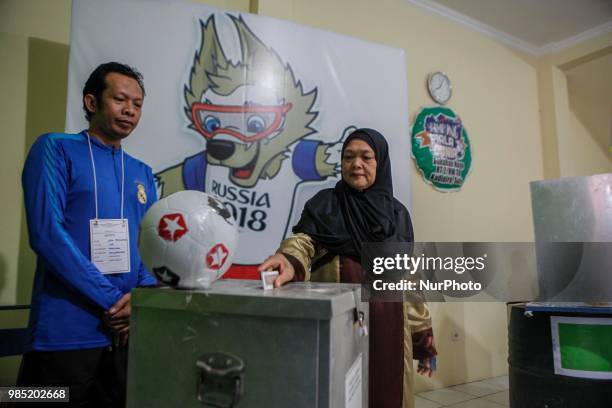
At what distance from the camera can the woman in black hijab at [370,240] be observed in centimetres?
110

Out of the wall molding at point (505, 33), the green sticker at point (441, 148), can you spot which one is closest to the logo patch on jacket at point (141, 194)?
the green sticker at point (441, 148)

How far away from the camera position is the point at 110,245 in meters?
1.03

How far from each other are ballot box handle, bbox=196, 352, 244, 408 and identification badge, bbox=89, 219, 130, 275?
589 mm

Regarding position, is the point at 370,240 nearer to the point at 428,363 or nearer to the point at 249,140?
the point at 428,363

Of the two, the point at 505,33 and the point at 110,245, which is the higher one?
the point at 505,33

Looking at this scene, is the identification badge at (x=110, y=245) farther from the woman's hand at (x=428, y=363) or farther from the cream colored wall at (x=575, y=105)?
the cream colored wall at (x=575, y=105)

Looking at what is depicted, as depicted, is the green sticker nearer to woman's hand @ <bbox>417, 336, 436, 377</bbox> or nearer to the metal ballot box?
woman's hand @ <bbox>417, 336, 436, 377</bbox>

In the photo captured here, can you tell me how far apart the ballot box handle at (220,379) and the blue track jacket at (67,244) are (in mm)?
536

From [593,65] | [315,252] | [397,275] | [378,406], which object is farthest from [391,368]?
[593,65]

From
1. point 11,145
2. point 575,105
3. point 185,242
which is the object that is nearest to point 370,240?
point 185,242

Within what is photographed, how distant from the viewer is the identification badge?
3.33ft

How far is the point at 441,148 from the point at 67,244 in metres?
2.21

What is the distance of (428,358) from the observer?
4.06 feet

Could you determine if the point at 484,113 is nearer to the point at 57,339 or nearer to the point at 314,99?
the point at 314,99
